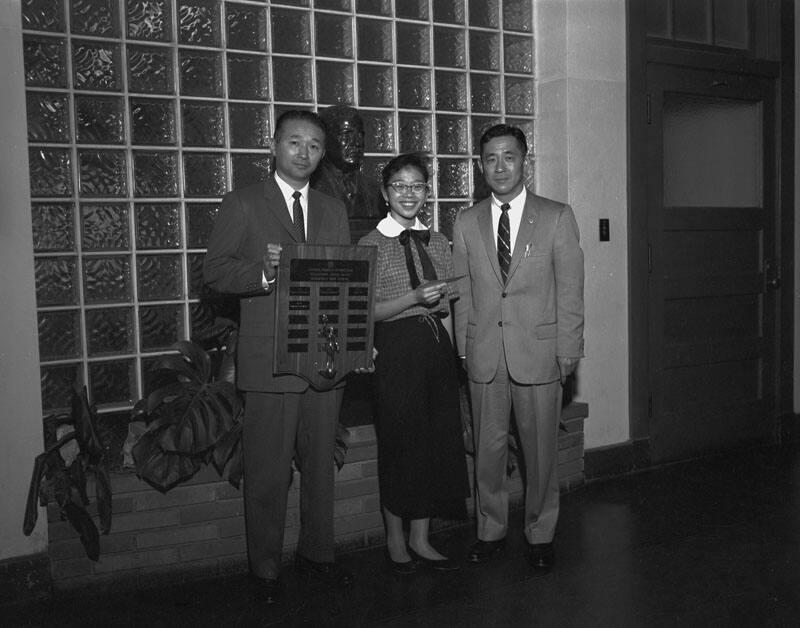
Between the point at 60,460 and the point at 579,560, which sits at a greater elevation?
the point at 60,460

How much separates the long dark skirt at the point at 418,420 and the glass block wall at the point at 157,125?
3.53ft

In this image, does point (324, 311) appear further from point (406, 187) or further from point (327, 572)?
point (327, 572)

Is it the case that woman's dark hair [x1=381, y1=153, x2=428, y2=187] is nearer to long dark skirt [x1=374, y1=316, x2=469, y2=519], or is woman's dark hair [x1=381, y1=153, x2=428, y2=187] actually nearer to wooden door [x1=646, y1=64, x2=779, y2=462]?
long dark skirt [x1=374, y1=316, x2=469, y2=519]

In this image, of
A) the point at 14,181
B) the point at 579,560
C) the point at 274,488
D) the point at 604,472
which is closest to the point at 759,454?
the point at 604,472

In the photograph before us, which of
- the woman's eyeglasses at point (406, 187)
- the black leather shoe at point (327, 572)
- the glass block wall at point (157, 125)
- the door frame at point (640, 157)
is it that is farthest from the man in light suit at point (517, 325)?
the door frame at point (640, 157)

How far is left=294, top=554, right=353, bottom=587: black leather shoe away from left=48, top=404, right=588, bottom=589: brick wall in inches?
10.7

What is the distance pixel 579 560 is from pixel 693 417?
194cm

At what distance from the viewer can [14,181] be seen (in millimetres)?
3213

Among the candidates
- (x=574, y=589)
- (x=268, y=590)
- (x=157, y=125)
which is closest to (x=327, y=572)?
(x=268, y=590)

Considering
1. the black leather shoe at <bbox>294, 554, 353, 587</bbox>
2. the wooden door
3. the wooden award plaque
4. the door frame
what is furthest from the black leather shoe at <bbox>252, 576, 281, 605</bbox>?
the wooden door

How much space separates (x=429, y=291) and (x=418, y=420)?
0.49 metres

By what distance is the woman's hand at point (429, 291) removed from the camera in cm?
321

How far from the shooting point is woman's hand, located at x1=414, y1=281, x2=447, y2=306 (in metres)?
3.21

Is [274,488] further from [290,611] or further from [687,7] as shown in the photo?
[687,7]
